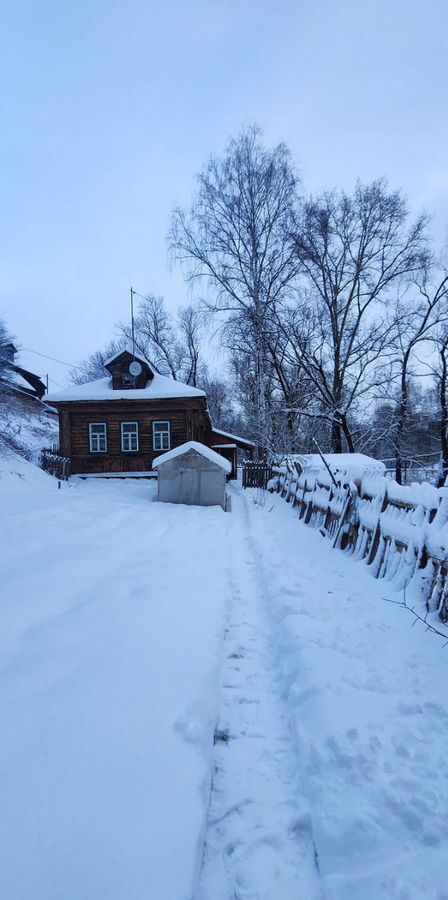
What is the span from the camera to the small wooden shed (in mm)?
10797

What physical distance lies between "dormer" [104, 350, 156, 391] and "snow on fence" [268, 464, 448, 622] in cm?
1293

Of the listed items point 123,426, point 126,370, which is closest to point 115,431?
point 123,426

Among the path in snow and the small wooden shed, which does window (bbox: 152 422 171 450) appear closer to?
the small wooden shed

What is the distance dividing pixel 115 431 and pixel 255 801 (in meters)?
17.2

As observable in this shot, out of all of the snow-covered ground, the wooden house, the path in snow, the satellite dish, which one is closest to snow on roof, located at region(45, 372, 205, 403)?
the wooden house

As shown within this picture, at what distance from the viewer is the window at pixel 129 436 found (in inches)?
712

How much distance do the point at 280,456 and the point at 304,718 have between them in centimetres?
1244

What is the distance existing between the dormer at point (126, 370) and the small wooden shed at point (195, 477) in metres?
8.38

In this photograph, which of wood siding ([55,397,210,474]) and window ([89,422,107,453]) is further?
window ([89,422,107,453])

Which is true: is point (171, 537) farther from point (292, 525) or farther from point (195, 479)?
point (195, 479)

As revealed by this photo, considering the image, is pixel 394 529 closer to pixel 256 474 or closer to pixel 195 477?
pixel 195 477

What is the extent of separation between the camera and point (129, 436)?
59.5 feet

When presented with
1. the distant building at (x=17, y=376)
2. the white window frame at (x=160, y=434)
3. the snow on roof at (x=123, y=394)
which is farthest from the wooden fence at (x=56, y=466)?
the distant building at (x=17, y=376)

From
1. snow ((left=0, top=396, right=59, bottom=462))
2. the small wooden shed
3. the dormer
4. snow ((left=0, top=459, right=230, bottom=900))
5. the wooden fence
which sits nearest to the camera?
snow ((left=0, top=459, right=230, bottom=900))
